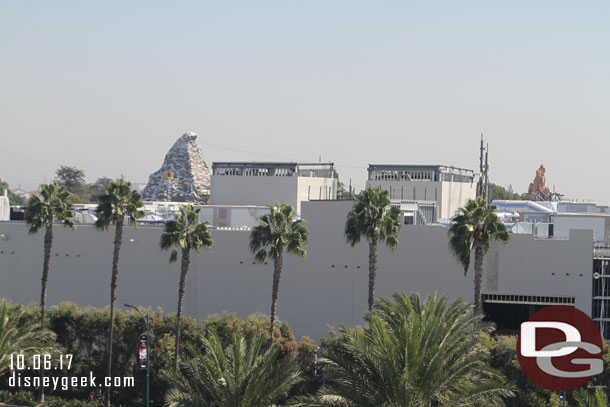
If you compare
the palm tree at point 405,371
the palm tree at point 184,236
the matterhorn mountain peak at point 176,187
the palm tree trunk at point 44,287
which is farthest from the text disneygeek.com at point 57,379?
the matterhorn mountain peak at point 176,187

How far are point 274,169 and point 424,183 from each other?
14.3 metres

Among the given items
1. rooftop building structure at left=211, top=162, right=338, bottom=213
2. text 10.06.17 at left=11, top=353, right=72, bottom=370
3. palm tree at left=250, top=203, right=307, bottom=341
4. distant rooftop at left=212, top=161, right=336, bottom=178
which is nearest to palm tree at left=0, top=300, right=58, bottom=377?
text 10.06.17 at left=11, top=353, right=72, bottom=370

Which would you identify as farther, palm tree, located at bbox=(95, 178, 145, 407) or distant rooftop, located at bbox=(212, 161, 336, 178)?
distant rooftop, located at bbox=(212, 161, 336, 178)

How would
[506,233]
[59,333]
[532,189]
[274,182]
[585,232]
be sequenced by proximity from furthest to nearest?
1. [532,189]
2. [274,182]
3. [59,333]
4. [585,232]
5. [506,233]

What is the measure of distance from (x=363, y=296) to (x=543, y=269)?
37.5 ft

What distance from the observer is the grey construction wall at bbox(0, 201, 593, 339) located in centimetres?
5497

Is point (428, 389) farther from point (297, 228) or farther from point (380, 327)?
point (297, 228)

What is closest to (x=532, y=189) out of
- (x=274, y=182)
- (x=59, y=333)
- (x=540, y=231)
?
(x=274, y=182)

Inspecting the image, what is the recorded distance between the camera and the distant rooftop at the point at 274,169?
86688mm

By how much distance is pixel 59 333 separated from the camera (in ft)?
188

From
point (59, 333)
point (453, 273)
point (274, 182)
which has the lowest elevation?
point (59, 333)

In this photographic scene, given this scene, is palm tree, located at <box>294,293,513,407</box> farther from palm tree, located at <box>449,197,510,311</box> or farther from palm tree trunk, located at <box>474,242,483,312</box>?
palm tree, located at <box>449,197,510,311</box>

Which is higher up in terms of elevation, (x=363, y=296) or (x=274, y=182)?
(x=274, y=182)

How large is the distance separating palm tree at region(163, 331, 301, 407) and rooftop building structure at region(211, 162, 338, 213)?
53419 mm
